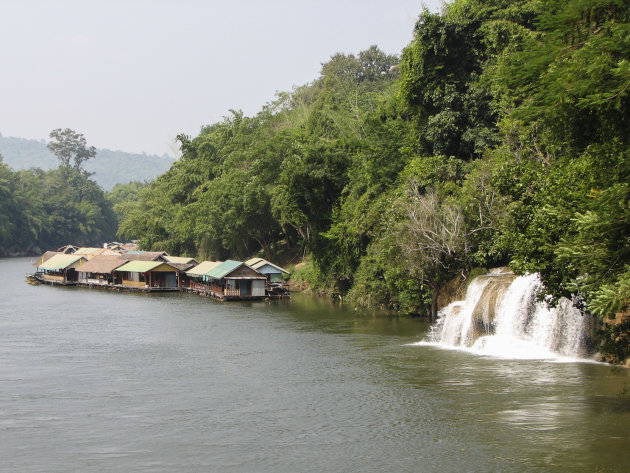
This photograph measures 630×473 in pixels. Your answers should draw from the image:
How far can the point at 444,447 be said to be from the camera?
18.9m

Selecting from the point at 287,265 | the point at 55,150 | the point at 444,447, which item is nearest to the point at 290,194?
the point at 287,265

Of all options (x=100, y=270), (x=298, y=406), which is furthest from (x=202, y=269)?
(x=298, y=406)

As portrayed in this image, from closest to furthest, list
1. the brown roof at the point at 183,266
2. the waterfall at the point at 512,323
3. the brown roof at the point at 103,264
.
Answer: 1. the waterfall at the point at 512,323
2. the brown roof at the point at 183,266
3. the brown roof at the point at 103,264

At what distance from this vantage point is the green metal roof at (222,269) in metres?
54.5

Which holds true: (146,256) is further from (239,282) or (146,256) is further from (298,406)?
(298,406)

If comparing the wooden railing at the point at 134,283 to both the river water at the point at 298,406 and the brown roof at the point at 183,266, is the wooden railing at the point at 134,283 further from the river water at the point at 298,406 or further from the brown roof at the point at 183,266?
the river water at the point at 298,406

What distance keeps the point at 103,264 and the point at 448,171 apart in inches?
1534

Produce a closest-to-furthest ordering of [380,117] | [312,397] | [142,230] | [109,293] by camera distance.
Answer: [312,397] → [380,117] → [109,293] → [142,230]

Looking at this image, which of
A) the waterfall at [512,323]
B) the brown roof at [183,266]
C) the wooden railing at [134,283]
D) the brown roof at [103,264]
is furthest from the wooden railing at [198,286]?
the waterfall at [512,323]

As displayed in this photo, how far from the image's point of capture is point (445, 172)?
132 feet

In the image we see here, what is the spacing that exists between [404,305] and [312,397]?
1885 cm

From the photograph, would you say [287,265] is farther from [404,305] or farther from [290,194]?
[404,305]

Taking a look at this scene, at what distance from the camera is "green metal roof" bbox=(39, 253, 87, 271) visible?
234 feet

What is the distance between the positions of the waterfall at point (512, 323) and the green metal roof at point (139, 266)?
113 ft
